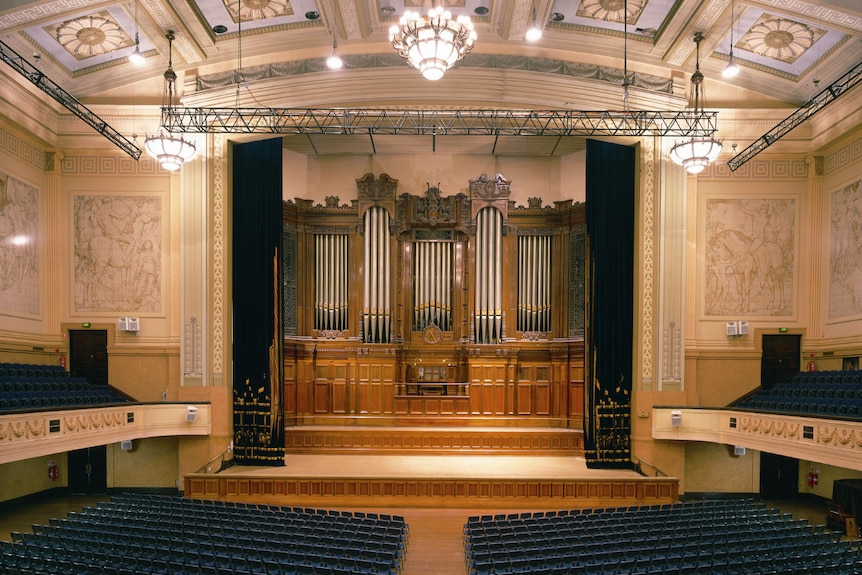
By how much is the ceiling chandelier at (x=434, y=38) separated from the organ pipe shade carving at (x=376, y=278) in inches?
313

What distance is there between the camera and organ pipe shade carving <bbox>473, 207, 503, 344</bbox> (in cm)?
1583

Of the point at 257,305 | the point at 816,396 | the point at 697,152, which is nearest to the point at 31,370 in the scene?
the point at 257,305

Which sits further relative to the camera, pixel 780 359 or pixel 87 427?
pixel 780 359

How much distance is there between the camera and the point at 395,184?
16.3m

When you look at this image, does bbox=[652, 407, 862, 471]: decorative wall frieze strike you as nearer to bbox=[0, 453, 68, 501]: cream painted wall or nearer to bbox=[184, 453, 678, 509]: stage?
bbox=[184, 453, 678, 509]: stage

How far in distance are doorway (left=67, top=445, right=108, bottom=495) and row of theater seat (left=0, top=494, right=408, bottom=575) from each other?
459 centimetres

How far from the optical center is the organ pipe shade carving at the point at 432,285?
16.2m

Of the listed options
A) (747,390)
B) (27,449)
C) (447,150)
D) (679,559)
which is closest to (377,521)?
(679,559)

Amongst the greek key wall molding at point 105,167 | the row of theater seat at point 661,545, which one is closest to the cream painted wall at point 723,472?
the row of theater seat at point 661,545

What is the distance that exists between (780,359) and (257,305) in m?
11.0

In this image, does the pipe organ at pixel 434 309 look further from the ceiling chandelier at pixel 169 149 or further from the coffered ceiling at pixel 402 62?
the ceiling chandelier at pixel 169 149

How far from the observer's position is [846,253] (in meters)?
12.7

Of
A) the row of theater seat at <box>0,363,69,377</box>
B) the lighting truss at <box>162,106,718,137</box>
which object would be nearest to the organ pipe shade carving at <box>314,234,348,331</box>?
the lighting truss at <box>162,106,718,137</box>

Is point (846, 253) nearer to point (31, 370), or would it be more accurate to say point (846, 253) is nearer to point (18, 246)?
point (31, 370)
